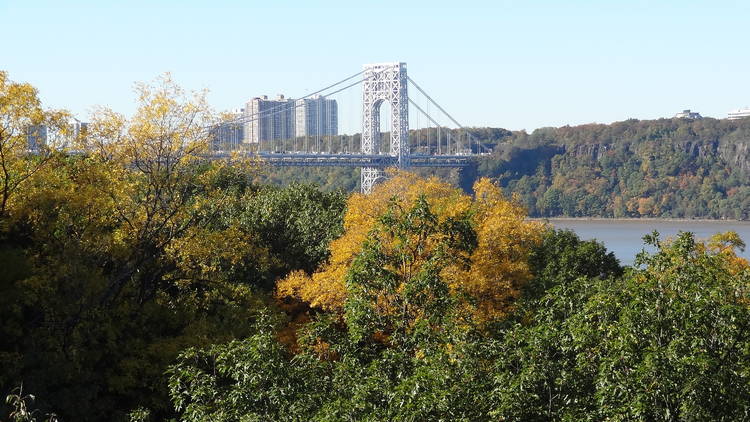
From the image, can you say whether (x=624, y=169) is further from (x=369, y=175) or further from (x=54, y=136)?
(x=54, y=136)

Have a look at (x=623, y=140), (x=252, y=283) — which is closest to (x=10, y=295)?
(x=252, y=283)

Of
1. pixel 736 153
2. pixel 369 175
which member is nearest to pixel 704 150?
pixel 736 153

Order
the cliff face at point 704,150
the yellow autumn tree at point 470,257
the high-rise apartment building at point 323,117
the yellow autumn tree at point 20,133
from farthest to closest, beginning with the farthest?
the high-rise apartment building at point 323,117 → the cliff face at point 704,150 → the yellow autumn tree at point 470,257 → the yellow autumn tree at point 20,133

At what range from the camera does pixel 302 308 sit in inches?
1050

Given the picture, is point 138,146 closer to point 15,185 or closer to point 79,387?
point 15,185

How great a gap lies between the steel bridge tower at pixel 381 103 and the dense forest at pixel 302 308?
60.5 meters

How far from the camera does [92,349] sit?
61.1 ft

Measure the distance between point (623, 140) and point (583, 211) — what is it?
21.8m

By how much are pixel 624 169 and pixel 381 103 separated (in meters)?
46.9

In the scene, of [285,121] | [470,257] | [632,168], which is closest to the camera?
[470,257]

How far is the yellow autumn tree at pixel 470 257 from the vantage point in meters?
22.9

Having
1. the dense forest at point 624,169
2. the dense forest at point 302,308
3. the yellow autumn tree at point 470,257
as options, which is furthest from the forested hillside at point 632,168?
the dense forest at point 302,308

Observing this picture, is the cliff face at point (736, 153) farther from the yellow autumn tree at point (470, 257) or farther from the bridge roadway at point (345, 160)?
the yellow autumn tree at point (470, 257)

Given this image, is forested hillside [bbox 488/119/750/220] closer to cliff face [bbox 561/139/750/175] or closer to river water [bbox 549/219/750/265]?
cliff face [bbox 561/139/750/175]
